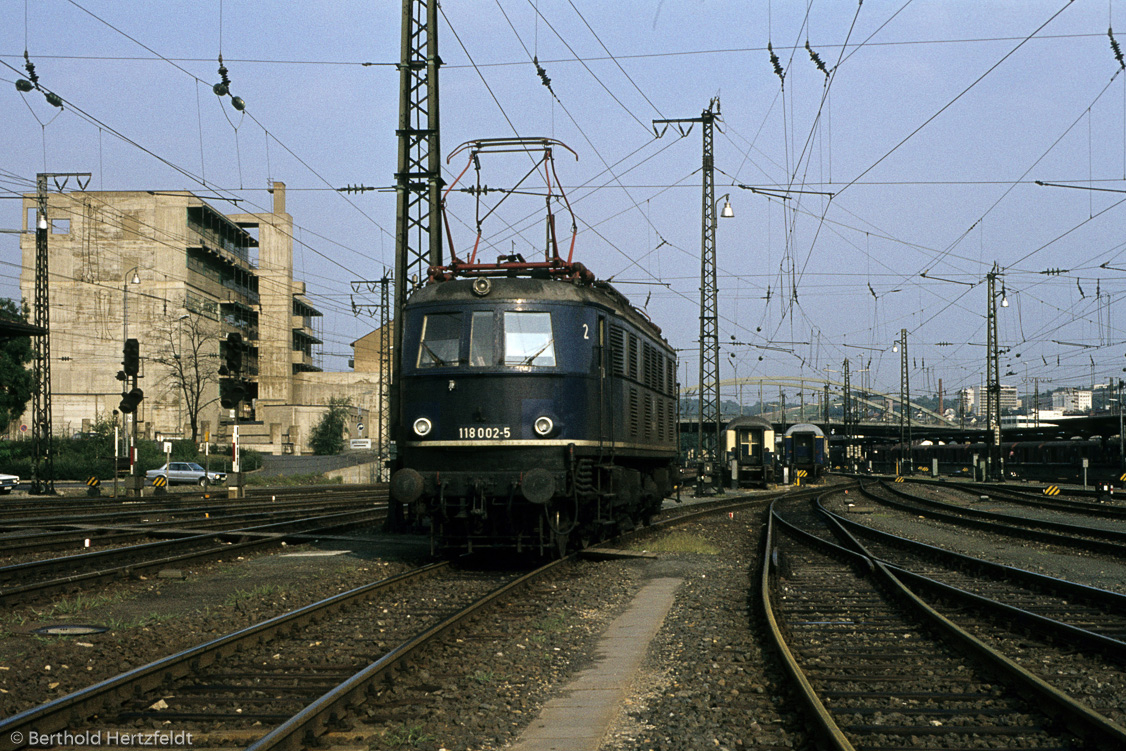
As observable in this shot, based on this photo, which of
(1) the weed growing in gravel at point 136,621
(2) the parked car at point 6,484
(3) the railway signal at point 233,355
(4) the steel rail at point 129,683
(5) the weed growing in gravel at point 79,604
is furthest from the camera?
(2) the parked car at point 6,484

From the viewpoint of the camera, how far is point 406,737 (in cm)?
541

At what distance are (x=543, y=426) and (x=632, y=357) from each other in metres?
3.31

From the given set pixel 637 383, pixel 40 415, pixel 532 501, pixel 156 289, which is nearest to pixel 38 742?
pixel 532 501

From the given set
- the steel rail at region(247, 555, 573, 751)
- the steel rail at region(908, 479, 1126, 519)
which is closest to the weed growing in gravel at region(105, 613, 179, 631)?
the steel rail at region(247, 555, 573, 751)

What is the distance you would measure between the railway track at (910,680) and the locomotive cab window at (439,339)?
480 centimetres

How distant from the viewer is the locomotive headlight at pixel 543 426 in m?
12.3

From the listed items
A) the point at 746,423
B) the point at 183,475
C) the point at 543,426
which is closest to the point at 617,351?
the point at 543,426

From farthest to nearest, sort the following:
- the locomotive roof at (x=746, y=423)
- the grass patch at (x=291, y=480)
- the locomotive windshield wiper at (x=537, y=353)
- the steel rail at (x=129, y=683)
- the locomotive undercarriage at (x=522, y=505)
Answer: the locomotive roof at (x=746, y=423) < the grass patch at (x=291, y=480) < the locomotive windshield wiper at (x=537, y=353) < the locomotive undercarriage at (x=522, y=505) < the steel rail at (x=129, y=683)

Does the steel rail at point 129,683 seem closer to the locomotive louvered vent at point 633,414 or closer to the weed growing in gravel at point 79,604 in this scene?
the weed growing in gravel at point 79,604

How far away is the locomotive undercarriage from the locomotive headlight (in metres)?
0.51

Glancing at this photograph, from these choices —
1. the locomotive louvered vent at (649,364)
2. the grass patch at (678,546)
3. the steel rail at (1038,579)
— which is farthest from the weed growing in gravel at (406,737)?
the locomotive louvered vent at (649,364)

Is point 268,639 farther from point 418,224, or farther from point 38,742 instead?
point 418,224

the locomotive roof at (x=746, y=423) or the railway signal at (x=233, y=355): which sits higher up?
the railway signal at (x=233, y=355)

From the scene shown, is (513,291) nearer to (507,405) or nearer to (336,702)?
(507,405)
